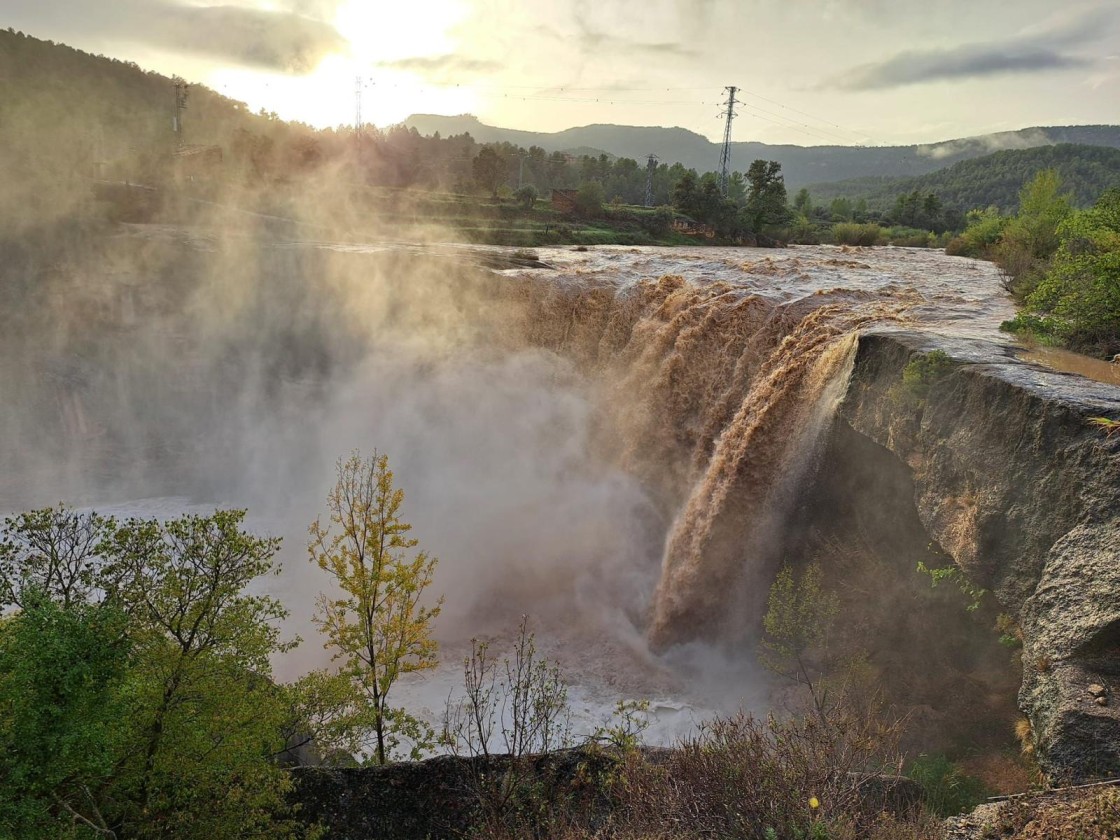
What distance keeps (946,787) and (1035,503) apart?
15.6ft

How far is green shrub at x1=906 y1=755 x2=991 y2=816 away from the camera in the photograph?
10.5 metres

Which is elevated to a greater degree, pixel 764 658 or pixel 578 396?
pixel 578 396

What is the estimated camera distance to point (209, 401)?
103 ft

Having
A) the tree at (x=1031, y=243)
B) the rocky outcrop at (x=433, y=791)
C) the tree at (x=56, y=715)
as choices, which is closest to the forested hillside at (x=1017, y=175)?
the tree at (x=1031, y=243)

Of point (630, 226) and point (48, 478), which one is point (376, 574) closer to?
point (48, 478)

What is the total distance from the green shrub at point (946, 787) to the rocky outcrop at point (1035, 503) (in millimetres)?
2030

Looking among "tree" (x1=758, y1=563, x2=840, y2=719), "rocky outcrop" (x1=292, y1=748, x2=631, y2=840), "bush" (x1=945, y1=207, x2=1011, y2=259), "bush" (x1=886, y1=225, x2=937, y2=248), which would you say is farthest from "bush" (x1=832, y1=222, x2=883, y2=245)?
"rocky outcrop" (x1=292, y1=748, x2=631, y2=840)

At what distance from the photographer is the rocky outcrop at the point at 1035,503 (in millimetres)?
8898

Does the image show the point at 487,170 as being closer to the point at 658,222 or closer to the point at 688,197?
the point at 658,222

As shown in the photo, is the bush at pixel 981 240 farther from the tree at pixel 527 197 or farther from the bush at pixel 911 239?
the tree at pixel 527 197

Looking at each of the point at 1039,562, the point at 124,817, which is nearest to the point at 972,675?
the point at 1039,562

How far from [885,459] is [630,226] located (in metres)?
45.3

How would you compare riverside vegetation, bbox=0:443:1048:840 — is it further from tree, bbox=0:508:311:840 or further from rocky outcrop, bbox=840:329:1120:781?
rocky outcrop, bbox=840:329:1120:781

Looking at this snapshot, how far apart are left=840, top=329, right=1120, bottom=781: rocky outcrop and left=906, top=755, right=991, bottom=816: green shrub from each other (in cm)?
203
